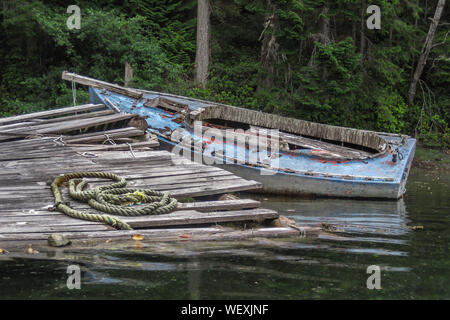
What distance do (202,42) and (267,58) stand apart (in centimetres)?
335

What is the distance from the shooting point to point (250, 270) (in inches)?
187

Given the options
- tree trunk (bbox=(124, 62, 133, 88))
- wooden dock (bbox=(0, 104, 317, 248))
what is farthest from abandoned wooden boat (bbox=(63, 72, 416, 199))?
tree trunk (bbox=(124, 62, 133, 88))

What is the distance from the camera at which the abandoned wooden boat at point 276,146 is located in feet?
33.9

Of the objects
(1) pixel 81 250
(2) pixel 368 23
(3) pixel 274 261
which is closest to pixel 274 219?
(3) pixel 274 261

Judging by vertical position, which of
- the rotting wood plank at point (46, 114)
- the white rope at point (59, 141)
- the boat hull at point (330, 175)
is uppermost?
the rotting wood plank at point (46, 114)

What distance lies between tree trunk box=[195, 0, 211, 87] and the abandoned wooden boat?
6635 mm

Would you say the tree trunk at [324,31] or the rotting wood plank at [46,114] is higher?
the tree trunk at [324,31]

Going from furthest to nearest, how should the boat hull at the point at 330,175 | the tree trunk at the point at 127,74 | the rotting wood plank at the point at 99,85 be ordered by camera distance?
1. the tree trunk at the point at 127,74
2. the rotting wood plank at the point at 99,85
3. the boat hull at the point at 330,175

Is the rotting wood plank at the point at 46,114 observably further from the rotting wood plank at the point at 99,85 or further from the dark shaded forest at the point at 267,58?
the dark shaded forest at the point at 267,58

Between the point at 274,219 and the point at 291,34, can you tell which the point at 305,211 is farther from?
the point at 291,34

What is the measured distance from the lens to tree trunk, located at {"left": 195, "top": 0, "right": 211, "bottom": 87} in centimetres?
1980

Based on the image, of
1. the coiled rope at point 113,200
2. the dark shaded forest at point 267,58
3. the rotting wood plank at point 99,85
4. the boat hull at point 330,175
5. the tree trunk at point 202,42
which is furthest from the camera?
the tree trunk at point 202,42

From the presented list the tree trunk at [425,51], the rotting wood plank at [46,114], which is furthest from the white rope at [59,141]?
the tree trunk at [425,51]

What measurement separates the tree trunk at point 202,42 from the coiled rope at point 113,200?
532 inches
